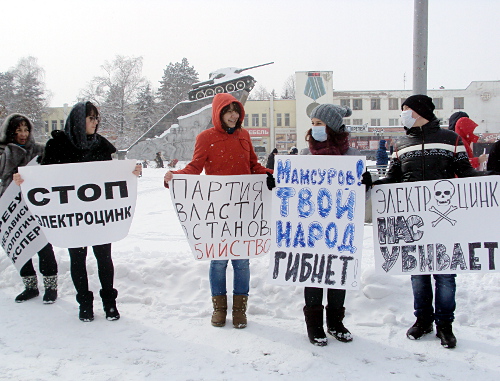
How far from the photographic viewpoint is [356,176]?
3.43 m

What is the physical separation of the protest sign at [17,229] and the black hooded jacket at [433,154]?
11.6 ft

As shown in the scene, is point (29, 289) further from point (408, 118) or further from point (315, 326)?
point (408, 118)

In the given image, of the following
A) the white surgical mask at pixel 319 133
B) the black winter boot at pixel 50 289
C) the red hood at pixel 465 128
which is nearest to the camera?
the white surgical mask at pixel 319 133

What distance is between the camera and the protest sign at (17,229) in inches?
172

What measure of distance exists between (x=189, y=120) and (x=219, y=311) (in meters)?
30.7

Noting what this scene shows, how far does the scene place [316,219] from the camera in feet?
11.4

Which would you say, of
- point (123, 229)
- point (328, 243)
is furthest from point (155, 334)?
point (328, 243)

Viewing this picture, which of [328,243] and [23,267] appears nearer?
[328,243]

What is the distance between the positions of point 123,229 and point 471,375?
2957mm

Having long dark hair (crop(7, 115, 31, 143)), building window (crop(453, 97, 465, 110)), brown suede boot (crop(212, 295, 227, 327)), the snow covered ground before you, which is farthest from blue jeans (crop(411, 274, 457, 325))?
building window (crop(453, 97, 465, 110))

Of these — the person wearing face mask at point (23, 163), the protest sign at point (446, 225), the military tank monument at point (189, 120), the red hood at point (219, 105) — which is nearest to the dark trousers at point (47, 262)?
the person wearing face mask at point (23, 163)

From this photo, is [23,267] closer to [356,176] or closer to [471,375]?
[356,176]

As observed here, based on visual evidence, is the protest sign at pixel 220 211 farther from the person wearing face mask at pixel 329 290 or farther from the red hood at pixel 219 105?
the person wearing face mask at pixel 329 290

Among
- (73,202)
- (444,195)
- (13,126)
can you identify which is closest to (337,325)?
(444,195)
